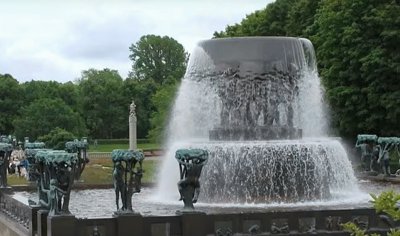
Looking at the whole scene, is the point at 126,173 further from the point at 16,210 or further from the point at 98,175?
the point at 98,175

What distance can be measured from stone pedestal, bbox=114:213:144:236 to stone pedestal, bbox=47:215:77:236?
0.77 metres

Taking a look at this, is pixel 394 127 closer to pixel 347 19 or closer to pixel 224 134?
pixel 347 19

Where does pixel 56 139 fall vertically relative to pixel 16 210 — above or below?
above

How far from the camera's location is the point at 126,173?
14.5 meters

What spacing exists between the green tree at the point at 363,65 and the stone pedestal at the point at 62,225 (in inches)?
1089

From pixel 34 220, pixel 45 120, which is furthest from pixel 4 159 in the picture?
pixel 45 120

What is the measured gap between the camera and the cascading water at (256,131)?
1858cm

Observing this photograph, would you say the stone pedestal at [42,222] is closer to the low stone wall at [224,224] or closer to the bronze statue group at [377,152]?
the low stone wall at [224,224]

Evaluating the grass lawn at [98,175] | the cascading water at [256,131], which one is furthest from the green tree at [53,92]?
the cascading water at [256,131]

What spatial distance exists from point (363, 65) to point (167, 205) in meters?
23.4

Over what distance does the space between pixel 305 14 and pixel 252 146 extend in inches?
1311

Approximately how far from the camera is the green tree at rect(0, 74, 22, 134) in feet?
283

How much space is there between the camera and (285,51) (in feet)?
67.3

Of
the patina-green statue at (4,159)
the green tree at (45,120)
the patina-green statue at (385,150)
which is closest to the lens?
the patina-green statue at (4,159)
